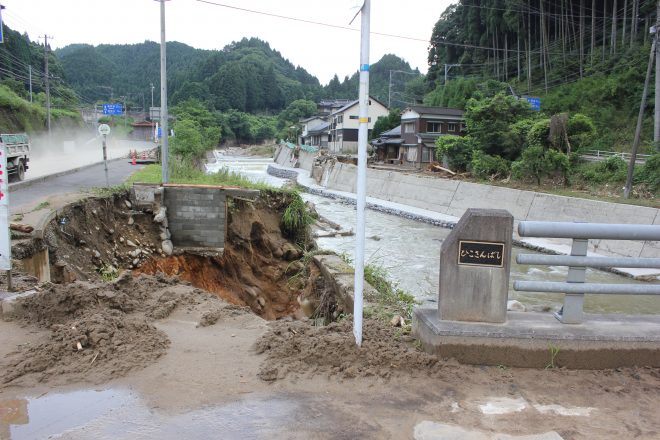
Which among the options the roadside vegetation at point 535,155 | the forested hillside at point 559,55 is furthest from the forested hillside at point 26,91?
the roadside vegetation at point 535,155

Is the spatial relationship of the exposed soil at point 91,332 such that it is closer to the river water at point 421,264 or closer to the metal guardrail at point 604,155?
the river water at point 421,264

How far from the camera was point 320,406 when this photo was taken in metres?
3.48

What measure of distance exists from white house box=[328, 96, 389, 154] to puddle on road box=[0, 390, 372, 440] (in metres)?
53.3

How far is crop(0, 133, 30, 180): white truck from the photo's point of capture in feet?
57.6

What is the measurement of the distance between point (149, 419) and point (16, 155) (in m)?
18.5

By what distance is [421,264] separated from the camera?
18422mm

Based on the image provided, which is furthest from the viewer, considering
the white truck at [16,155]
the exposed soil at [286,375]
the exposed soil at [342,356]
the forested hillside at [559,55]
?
the forested hillside at [559,55]

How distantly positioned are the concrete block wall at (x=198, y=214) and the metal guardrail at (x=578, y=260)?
8990 millimetres

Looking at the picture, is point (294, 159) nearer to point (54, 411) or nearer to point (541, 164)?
point (541, 164)

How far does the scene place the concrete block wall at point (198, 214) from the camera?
12.1 metres

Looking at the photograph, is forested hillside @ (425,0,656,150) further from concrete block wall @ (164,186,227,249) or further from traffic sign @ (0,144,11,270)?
traffic sign @ (0,144,11,270)

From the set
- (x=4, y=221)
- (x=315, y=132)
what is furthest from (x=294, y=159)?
(x=4, y=221)

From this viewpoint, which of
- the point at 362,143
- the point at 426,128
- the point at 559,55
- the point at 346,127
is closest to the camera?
the point at 362,143

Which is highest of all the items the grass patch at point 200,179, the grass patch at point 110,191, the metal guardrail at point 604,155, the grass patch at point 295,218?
the metal guardrail at point 604,155
